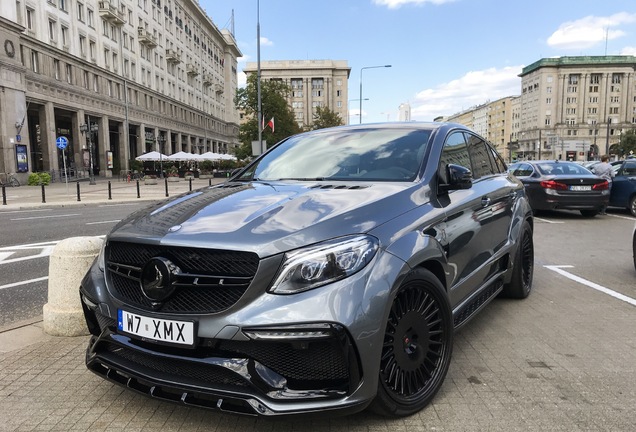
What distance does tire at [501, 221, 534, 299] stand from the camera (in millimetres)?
4891

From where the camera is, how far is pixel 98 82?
47.1 meters

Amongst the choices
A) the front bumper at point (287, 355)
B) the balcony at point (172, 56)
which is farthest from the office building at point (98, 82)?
the front bumper at point (287, 355)

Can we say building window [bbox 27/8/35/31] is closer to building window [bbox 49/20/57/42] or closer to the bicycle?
building window [bbox 49/20/57/42]

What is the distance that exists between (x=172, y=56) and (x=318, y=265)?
7161cm

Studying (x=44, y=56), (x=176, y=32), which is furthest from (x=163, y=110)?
(x=44, y=56)

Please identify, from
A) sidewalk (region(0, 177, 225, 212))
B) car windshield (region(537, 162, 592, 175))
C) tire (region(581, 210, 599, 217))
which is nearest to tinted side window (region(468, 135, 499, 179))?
car windshield (region(537, 162, 592, 175))

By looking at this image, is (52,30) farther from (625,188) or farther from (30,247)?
(625,188)

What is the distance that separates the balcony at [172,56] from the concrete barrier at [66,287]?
68733 mm

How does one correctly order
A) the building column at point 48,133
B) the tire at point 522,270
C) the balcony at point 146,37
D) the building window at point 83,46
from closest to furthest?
the tire at point 522,270 → the building column at point 48,133 → the building window at point 83,46 → the balcony at point 146,37

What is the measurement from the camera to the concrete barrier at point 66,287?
4.09 meters

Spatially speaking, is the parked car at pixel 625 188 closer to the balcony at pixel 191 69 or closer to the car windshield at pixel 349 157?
the car windshield at pixel 349 157

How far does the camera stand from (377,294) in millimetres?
2326

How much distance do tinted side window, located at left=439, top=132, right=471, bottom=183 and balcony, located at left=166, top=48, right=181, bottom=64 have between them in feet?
228

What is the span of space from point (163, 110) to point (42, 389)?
67.0 meters
